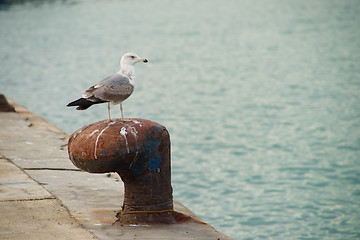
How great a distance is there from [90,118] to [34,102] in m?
4.08

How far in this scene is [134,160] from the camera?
568 centimetres

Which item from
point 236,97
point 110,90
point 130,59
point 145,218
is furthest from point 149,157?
point 236,97

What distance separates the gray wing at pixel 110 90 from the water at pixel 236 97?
13.4 feet

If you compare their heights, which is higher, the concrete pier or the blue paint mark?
the blue paint mark

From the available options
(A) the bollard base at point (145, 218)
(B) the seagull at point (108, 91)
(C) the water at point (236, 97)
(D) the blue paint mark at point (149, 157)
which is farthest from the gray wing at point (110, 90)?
(C) the water at point (236, 97)

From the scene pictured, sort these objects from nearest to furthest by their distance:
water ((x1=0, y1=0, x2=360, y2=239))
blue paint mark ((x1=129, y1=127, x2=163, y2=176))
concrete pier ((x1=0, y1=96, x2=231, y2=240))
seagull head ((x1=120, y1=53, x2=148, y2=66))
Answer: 1. concrete pier ((x1=0, y1=96, x2=231, y2=240))
2. blue paint mark ((x1=129, y1=127, x2=163, y2=176))
3. seagull head ((x1=120, y1=53, x2=148, y2=66))
4. water ((x1=0, y1=0, x2=360, y2=239))

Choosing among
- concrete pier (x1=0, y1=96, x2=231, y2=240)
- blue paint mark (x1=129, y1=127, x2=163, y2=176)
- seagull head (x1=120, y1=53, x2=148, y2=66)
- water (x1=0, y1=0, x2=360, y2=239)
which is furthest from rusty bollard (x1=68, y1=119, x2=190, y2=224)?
water (x1=0, y1=0, x2=360, y2=239)

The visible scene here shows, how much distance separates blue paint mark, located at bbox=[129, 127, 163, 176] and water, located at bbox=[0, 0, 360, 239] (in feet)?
12.1

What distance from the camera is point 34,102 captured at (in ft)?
68.0

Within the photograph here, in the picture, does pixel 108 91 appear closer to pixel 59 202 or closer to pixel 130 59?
pixel 130 59

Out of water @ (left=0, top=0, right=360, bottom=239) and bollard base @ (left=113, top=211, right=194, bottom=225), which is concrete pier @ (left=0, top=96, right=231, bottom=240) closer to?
bollard base @ (left=113, top=211, right=194, bottom=225)

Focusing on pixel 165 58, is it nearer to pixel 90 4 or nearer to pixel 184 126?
pixel 184 126

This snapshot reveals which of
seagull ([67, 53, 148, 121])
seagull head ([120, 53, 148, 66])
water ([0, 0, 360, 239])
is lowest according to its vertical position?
water ([0, 0, 360, 239])

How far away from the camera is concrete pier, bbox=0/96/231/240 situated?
5543 mm
